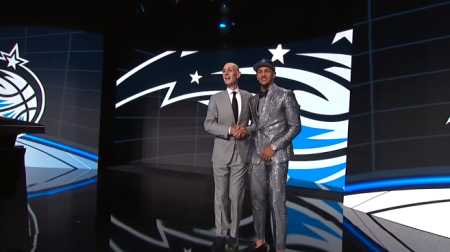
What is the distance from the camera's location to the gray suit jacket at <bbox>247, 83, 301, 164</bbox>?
2080 mm

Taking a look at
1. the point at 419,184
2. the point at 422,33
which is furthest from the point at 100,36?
the point at 419,184

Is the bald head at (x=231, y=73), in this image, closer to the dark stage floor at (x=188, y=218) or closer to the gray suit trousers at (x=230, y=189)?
the gray suit trousers at (x=230, y=189)

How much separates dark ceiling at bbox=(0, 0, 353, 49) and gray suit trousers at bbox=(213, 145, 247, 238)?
3.31 metres

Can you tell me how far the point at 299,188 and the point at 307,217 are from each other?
1371mm

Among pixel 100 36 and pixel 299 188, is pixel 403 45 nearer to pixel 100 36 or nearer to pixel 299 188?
pixel 299 188

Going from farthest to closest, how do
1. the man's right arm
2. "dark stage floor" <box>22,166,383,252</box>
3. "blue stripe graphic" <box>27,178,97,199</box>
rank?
"blue stripe graphic" <box>27,178,97,199</box> → "dark stage floor" <box>22,166,383,252</box> → the man's right arm

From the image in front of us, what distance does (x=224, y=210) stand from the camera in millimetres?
2281

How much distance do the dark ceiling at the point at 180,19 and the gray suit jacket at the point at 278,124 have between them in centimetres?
303

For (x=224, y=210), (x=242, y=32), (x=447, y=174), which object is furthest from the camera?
(x=242, y=32)

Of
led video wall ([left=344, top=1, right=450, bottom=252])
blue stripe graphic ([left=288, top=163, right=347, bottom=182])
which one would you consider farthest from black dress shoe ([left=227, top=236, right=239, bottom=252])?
blue stripe graphic ([left=288, top=163, right=347, bottom=182])

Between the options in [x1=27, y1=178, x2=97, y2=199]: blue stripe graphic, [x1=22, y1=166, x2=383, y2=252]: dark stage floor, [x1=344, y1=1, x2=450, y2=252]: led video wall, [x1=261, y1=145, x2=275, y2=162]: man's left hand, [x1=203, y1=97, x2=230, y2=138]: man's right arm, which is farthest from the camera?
[x1=27, y1=178, x2=97, y2=199]: blue stripe graphic

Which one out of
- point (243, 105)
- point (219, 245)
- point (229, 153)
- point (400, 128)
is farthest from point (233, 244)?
point (400, 128)

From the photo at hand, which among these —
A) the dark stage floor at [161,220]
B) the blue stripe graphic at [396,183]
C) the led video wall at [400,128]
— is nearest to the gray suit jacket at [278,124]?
the dark stage floor at [161,220]

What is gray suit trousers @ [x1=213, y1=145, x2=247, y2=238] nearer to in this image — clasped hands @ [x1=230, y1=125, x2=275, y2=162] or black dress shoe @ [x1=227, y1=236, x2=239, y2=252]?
black dress shoe @ [x1=227, y1=236, x2=239, y2=252]
